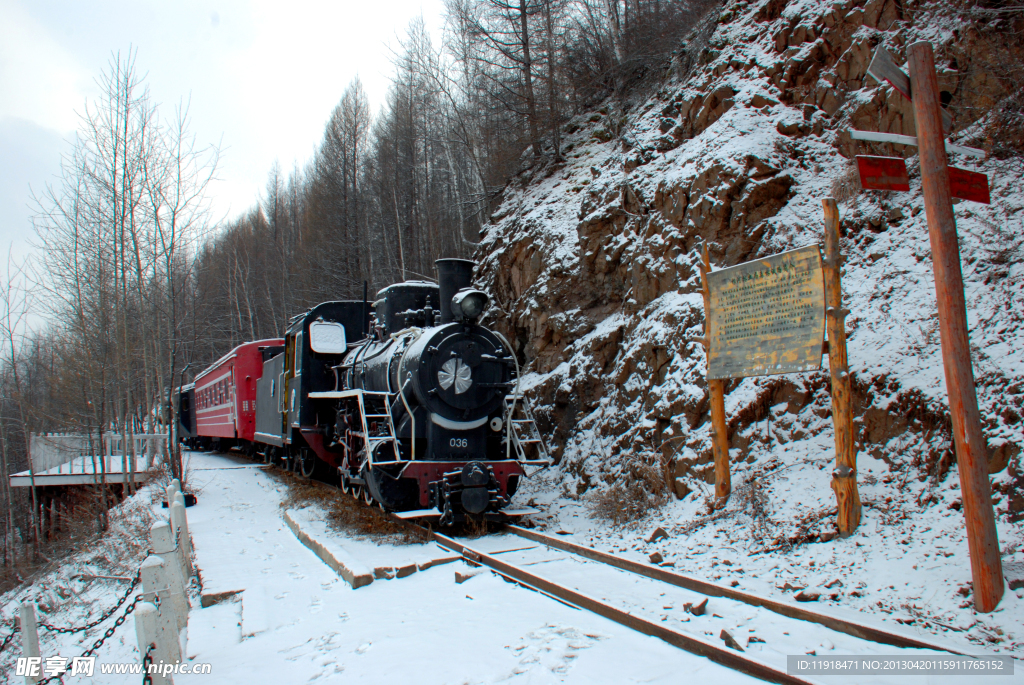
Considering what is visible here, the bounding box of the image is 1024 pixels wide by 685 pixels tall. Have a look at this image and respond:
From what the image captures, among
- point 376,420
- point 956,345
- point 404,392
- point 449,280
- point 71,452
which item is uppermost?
point 449,280

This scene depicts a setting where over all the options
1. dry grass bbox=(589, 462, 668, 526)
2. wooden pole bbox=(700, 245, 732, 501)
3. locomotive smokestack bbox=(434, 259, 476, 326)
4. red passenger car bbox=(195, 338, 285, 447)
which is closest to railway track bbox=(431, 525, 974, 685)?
dry grass bbox=(589, 462, 668, 526)

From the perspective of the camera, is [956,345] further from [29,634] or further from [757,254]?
[29,634]

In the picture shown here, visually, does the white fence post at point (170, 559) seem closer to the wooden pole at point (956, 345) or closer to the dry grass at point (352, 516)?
the dry grass at point (352, 516)

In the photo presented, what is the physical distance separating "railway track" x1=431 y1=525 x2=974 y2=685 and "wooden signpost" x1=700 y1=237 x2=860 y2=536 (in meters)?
1.68

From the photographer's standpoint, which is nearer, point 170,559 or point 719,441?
point 170,559

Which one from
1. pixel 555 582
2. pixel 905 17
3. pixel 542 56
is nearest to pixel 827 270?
pixel 555 582

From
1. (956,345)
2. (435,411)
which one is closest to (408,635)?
(435,411)

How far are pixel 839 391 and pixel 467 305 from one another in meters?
4.54

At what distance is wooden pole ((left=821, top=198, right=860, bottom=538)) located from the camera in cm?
552

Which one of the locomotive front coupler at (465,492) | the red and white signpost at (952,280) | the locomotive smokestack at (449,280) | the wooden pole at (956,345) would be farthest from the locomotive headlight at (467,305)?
the wooden pole at (956,345)

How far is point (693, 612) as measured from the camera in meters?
4.45

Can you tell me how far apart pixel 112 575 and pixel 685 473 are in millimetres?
8090

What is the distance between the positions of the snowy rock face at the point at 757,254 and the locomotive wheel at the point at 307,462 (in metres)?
4.61

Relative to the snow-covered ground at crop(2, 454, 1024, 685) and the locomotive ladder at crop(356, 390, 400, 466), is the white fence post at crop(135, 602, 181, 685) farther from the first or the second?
the locomotive ladder at crop(356, 390, 400, 466)
